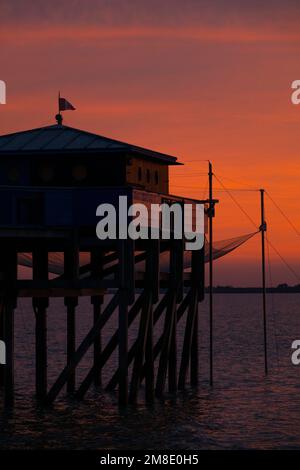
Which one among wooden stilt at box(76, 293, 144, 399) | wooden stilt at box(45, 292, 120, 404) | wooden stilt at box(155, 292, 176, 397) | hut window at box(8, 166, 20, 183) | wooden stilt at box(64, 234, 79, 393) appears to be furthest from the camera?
wooden stilt at box(155, 292, 176, 397)

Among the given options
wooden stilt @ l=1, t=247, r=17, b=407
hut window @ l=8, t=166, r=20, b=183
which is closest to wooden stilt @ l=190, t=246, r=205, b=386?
hut window @ l=8, t=166, r=20, b=183

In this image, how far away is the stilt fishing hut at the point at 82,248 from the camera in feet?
133

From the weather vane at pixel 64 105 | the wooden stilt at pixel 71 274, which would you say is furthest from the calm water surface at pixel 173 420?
the weather vane at pixel 64 105

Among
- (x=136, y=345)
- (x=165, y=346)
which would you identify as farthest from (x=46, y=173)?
(x=165, y=346)

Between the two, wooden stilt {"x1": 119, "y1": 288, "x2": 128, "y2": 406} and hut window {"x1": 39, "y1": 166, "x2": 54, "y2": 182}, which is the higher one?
hut window {"x1": 39, "y1": 166, "x2": 54, "y2": 182}

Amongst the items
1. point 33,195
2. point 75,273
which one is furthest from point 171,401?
point 33,195

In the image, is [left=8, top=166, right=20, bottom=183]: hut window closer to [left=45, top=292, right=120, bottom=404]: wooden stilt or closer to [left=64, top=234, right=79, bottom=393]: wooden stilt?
[left=64, top=234, right=79, bottom=393]: wooden stilt

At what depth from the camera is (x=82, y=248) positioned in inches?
1897

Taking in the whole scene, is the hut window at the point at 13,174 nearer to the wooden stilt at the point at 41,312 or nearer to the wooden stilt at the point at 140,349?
the wooden stilt at the point at 41,312

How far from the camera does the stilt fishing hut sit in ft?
133

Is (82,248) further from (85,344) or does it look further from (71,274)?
(85,344)
